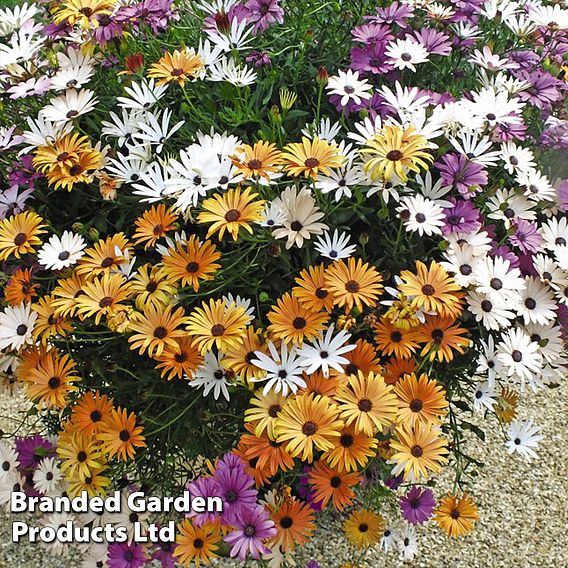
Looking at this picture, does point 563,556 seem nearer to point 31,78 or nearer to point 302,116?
point 302,116

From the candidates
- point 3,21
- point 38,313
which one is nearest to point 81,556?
point 38,313

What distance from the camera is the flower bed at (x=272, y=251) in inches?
48.7

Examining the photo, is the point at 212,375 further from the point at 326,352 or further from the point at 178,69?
the point at 178,69

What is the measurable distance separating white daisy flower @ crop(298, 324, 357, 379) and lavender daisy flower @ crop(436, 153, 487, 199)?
13.7 inches

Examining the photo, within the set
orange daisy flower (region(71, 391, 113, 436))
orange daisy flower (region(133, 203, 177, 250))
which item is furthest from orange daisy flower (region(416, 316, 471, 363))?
orange daisy flower (region(71, 391, 113, 436))

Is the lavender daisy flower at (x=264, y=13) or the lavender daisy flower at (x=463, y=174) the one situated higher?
the lavender daisy flower at (x=264, y=13)

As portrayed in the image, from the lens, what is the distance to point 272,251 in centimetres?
129

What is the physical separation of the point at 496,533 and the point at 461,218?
123 centimetres

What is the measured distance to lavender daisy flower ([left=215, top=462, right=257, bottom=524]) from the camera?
1211 millimetres

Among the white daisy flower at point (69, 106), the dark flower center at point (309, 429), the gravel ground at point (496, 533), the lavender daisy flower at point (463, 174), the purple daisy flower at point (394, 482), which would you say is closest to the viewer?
the dark flower center at point (309, 429)

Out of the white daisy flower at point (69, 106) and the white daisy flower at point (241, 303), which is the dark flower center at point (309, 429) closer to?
the white daisy flower at point (241, 303)

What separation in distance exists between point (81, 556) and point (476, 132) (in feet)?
5.23

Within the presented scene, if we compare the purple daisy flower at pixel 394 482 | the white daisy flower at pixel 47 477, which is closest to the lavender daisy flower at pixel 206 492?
the white daisy flower at pixel 47 477

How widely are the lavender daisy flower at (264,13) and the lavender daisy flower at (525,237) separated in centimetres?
64
